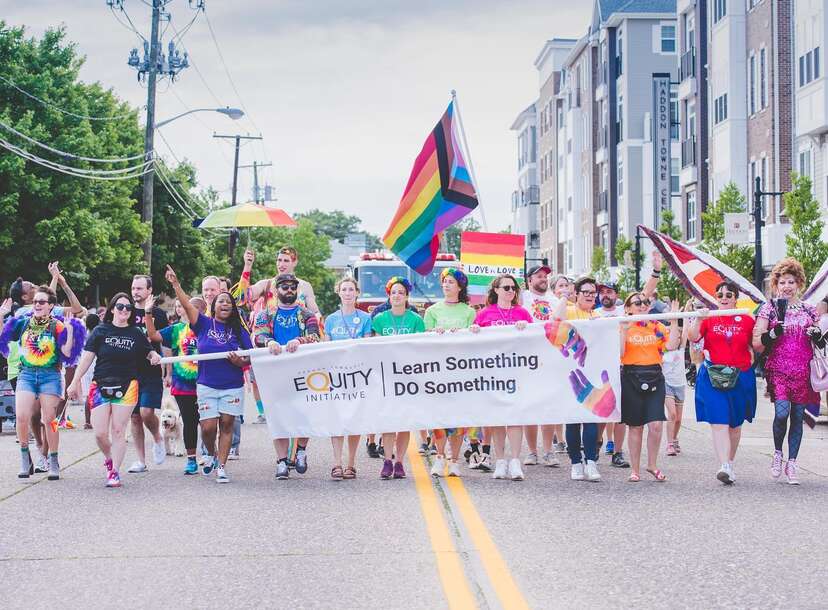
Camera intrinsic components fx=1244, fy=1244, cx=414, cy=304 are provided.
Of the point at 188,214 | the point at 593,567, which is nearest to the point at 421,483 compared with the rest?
the point at 593,567

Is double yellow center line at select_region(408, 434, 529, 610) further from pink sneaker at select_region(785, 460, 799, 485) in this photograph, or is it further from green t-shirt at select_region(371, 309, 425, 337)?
pink sneaker at select_region(785, 460, 799, 485)

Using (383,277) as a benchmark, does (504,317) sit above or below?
below

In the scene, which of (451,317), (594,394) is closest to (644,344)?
(594,394)

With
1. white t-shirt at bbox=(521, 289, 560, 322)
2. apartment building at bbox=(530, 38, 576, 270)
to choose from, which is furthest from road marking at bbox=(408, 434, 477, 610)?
apartment building at bbox=(530, 38, 576, 270)

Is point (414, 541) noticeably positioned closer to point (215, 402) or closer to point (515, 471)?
point (515, 471)

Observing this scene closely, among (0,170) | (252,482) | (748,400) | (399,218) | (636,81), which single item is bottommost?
(252,482)

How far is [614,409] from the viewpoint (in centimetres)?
1181

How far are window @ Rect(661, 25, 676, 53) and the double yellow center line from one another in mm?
51129

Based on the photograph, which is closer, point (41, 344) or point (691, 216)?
point (41, 344)

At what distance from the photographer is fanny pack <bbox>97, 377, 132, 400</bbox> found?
11.8 metres

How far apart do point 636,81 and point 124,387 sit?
166 feet

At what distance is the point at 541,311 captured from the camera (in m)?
13.4

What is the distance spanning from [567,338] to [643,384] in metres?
0.87

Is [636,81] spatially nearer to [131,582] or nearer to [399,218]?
[399,218]
